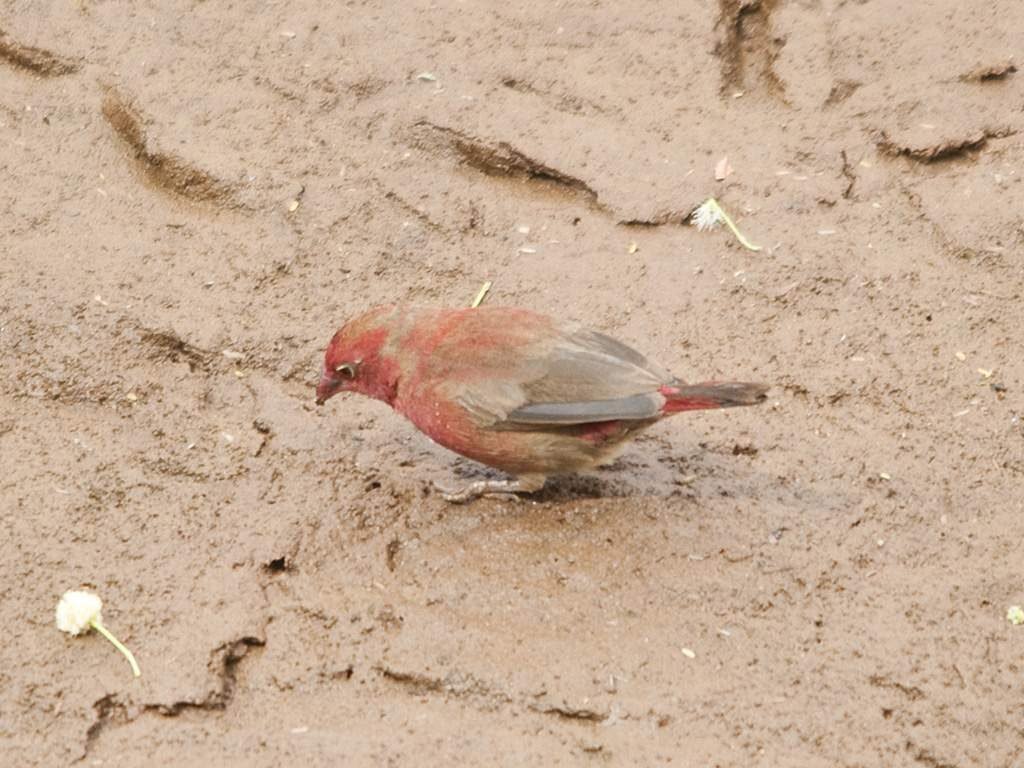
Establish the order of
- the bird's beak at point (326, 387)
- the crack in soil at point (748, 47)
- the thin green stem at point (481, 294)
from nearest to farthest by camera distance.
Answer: the bird's beak at point (326, 387) < the thin green stem at point (481, 294) < the crack in soil at point (748, 47)

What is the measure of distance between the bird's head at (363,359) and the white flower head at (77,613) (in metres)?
1.17

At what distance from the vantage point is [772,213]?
621 cm

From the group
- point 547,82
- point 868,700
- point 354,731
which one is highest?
point 547,82

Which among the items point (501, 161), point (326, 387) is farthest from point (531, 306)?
point (326, 387)

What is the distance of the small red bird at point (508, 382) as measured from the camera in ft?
16.0

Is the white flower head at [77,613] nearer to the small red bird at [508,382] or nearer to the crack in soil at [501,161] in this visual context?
the small red bird at [508,382]

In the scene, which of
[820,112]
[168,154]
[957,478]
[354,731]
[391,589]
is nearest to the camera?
[354,731]

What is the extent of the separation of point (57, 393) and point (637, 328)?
2.38 m

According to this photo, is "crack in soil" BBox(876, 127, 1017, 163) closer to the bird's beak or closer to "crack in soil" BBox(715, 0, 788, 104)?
"crack in soil" BBox(715, 0, 788, 104)

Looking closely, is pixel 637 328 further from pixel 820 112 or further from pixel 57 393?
pixel 57 393

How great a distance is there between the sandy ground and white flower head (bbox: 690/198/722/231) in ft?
0.19

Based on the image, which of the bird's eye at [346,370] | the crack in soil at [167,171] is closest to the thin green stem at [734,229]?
the bird's eye at [346,370]

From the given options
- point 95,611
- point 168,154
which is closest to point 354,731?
point 95,611

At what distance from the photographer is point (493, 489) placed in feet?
16.9
